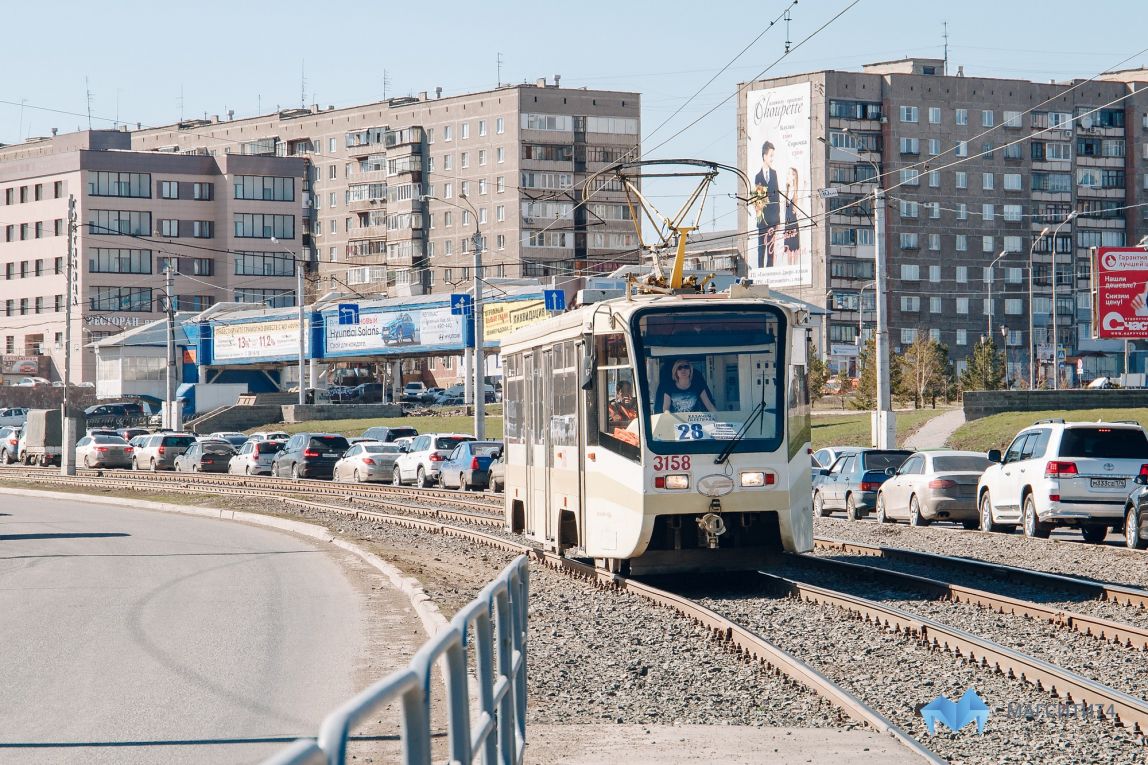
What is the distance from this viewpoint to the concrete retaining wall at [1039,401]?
52.7 meters

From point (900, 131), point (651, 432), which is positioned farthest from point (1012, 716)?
point (900, 131)

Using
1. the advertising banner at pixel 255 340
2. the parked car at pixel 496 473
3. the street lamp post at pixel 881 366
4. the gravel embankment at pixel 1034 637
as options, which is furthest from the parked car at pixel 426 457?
the advertising banner at pixel 255 340

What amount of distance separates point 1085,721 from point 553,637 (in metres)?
5.24

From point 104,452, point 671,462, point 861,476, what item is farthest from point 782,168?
point 671,462

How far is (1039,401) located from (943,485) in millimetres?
25714

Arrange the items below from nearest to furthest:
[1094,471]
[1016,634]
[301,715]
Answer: [301,715], [1016,634], [1094,471]

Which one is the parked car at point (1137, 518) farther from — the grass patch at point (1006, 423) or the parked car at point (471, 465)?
the grass patch at point (1006, 423)

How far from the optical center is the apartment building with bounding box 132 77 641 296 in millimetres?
134375

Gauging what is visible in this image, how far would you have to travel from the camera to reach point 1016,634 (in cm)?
1341

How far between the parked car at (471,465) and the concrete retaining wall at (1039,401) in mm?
18682

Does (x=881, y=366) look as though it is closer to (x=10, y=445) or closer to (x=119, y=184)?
(x=10, y=445)

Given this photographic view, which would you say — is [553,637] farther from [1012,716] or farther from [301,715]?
[1012,716]

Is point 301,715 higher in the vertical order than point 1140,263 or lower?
lower

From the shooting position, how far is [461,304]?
70.4m
